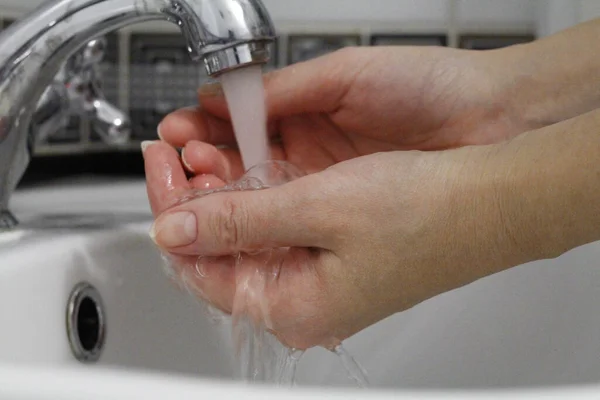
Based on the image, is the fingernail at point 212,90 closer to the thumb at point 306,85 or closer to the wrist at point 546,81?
the thumb at point 306,85

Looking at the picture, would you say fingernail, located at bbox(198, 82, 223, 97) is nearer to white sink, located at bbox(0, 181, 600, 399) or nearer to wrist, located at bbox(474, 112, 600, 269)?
white sink, located at bbox(0, 181, 600, 399)

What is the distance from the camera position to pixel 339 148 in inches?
21.1

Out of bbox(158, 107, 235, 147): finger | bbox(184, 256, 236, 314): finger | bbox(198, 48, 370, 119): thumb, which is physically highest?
bbox(198, 48, 370, 119): thumb

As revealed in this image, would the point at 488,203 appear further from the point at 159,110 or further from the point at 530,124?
the point at 159,110

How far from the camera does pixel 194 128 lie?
1.58 feet

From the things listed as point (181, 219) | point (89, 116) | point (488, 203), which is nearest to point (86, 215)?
point (89, 116)

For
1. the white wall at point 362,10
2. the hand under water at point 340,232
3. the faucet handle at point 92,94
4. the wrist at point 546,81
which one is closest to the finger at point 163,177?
the hand under water at point 340,232

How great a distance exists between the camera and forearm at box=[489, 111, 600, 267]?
31 centimetres

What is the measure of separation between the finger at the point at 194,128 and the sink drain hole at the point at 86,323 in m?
0.11

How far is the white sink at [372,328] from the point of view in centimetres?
43

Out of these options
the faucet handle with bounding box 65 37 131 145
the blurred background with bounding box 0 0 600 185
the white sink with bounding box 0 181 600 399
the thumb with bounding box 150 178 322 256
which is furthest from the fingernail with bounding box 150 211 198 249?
the blurred background with bounding box 0 0 600 185

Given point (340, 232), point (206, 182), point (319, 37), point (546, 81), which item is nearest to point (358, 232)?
point (340, 232)

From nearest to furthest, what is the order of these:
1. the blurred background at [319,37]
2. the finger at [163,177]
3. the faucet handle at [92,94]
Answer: the finger at [163,177] < the faucet handle at [92,94] < the blurred background at [319,37]

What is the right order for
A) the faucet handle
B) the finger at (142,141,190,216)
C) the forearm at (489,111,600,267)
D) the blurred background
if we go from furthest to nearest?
the blurred background → the faucet handle → the finger at (142,141,190,216) → the forearm at (489,111,600,267)
